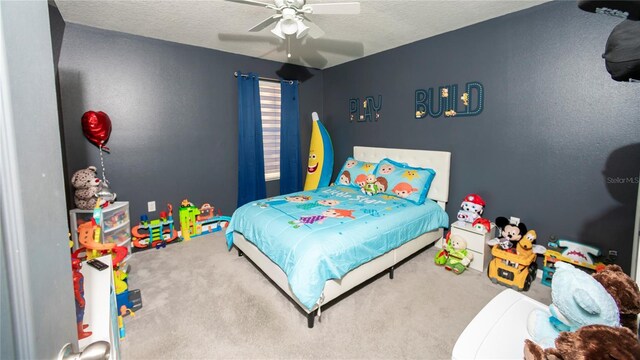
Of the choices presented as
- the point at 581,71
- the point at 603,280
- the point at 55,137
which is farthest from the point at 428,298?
the point at 55,137

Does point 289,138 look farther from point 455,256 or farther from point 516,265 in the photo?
→ point 516,265

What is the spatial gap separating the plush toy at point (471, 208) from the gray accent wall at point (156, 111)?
299 cm

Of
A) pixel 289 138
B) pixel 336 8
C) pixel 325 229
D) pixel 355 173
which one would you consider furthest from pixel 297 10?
pixel 289 138

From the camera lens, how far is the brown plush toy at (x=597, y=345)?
29.3 inches

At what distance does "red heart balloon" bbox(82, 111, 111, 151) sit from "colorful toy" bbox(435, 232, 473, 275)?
12.4 feet

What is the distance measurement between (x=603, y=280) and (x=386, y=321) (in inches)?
52.5

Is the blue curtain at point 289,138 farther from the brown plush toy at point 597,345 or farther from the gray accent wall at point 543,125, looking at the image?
the brown plush toy at point 597,345

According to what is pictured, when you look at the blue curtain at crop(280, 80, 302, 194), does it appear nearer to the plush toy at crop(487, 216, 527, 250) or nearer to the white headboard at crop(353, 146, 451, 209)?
the white headboard at crop(353, 146, 451, 209)

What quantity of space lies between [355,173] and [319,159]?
2.91ft

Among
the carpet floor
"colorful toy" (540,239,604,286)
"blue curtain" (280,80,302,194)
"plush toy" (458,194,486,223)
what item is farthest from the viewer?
"blue curtain" (280,80,302,194)

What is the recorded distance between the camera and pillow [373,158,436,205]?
3049mm

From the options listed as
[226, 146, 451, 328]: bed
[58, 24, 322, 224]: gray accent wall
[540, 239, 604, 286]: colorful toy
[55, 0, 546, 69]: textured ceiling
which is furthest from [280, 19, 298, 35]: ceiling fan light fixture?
[540, 239, 604, 286]: colorful toy

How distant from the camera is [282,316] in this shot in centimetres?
211

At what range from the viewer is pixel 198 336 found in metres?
1.91
